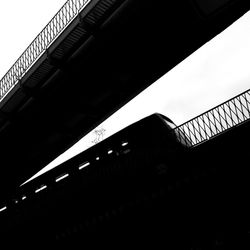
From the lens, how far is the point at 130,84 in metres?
12.3

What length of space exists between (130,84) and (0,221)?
7.87 m

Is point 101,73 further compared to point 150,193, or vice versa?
point 101,73

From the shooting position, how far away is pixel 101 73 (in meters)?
11.5

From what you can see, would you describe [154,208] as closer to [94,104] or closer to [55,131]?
[94,104]

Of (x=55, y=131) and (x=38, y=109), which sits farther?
(x=55, y=131)

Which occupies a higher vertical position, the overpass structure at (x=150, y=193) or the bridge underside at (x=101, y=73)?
the bridge underside at (x=101, y=73)

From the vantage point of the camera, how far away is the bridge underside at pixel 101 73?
9.78 meters

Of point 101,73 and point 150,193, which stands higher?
point 101,73

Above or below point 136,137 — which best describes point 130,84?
above

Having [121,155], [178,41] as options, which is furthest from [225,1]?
[121,155]

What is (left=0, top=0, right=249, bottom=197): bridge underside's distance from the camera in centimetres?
978

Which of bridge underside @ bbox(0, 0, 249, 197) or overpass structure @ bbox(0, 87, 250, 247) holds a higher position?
bridge underside @ bbox(0, 0, 249, 197)

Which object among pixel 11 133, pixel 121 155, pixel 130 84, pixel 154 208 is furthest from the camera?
pixel 11 133

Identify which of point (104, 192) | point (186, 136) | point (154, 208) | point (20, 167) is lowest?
point (154, 208)
